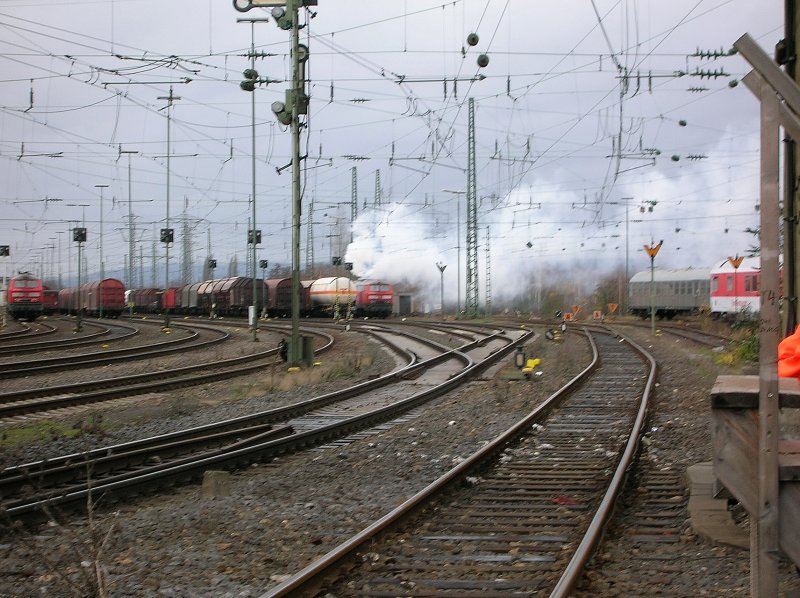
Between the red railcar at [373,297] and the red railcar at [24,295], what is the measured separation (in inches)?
882

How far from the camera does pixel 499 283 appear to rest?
72125 mm

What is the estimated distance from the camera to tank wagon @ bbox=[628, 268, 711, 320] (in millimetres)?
50050

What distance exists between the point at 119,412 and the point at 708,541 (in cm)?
1124

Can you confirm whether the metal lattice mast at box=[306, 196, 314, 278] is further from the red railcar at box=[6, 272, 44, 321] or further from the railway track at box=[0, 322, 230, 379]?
the railway track at box=[0, 322, 230, 379]

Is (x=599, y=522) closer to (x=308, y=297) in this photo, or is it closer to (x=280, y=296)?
(x=280, y=296)

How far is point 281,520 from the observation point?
25.3ft

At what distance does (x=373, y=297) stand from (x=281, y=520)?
49.9 m

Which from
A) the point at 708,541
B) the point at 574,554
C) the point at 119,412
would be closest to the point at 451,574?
the point at 574,554

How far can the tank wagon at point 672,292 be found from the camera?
164 feet

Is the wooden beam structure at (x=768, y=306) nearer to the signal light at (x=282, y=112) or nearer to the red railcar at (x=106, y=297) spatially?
the signal light at (x=282, y=112)

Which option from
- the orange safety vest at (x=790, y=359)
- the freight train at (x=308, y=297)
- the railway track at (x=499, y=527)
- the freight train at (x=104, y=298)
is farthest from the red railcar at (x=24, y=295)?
the orange safety vest at (x=790, y=359)

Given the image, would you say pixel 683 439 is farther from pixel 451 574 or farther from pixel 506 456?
pixel 451 574

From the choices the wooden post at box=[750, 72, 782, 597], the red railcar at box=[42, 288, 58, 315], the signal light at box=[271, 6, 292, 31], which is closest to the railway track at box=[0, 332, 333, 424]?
the signal light at box=[271, 6, 292, 31]

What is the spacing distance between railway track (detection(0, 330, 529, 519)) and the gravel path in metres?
0.28
